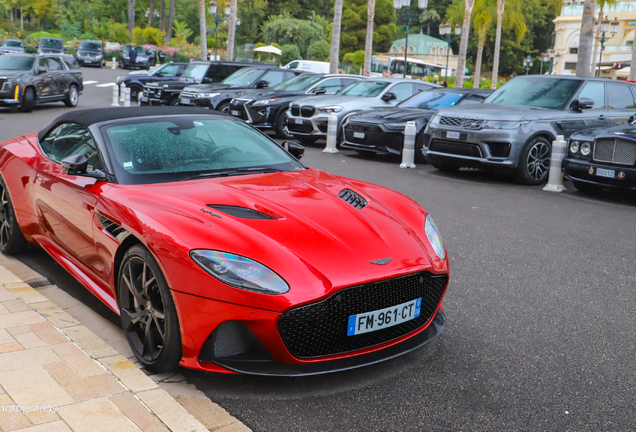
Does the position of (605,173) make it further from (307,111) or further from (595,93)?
(307,111)

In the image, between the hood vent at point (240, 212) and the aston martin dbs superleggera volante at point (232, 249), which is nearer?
the aston martin dbs superleggera volante at point (232, 249)

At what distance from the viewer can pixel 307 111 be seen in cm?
1544

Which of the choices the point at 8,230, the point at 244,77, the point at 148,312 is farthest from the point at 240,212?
the point at 244,77

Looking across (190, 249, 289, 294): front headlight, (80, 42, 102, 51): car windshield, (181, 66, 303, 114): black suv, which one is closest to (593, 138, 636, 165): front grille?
(190, 249, 289, 294): front headlight

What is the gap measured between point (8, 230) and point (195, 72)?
16.8 metres

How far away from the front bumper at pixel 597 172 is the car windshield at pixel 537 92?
1772 mm

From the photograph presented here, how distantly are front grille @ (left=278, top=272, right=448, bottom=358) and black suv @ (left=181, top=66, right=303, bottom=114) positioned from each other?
14265 millimetres

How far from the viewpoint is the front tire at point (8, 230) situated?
214 inches

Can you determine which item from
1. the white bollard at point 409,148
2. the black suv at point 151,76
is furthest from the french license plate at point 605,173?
the black suv at point 151,76

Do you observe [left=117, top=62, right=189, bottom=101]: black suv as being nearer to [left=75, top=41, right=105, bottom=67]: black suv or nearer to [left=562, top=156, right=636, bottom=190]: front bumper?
[left=562, top=156, right=636, bottom=190]: front bumper

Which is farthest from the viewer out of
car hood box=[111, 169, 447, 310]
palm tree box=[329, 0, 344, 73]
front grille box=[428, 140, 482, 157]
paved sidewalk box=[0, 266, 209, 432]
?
palm tree box=[329, 0, 344, 73]

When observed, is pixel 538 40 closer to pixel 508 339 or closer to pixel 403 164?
pixel 403 164

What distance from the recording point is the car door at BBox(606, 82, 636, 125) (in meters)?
11.7

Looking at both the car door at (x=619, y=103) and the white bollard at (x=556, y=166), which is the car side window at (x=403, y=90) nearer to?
the car door at (x=619, y=103)
